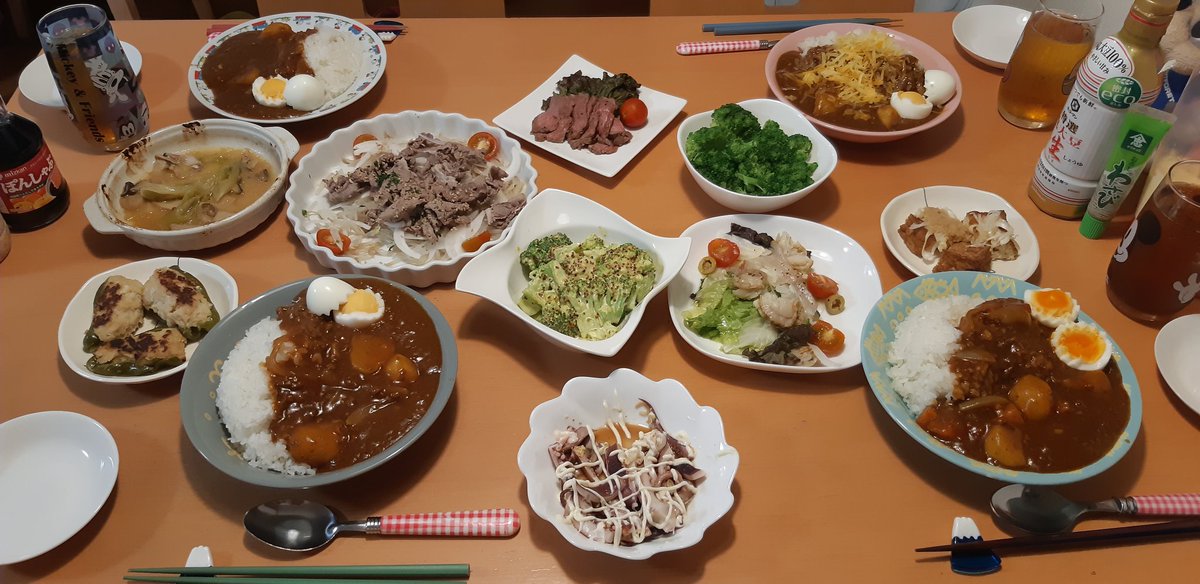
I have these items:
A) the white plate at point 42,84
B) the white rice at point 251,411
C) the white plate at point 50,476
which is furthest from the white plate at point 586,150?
the white plate at point 50,476

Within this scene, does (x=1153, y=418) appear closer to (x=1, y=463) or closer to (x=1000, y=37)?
(x=1000, y=37)

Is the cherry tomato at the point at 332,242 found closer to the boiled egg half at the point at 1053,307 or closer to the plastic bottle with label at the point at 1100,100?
the boiled egg half at the point at 1053,307

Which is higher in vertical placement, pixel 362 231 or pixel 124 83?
pixel 124 83

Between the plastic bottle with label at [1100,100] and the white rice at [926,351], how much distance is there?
71 centimetres

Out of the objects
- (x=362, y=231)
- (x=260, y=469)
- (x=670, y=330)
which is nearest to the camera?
(x=260, y=469)

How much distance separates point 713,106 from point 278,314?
6.05ft

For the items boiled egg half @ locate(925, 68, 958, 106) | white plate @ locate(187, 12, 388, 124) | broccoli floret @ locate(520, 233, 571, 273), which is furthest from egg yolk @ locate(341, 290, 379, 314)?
boiled egg half @ locate(925, 68, 958, 106)

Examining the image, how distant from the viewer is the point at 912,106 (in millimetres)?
2680

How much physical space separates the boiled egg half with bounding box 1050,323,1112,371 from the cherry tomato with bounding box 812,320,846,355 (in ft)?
1.74

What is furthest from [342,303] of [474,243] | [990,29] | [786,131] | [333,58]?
[990,29]

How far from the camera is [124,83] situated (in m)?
2.60

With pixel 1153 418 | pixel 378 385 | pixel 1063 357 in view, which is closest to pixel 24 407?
pixel 378 385

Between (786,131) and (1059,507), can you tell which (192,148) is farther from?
(1059,507)

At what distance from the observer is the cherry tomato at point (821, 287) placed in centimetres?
218
